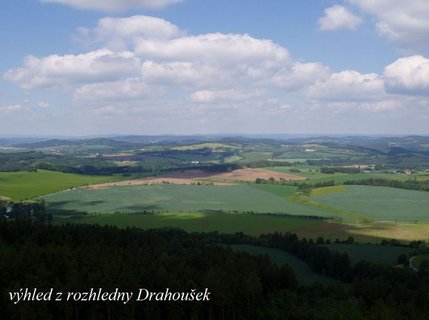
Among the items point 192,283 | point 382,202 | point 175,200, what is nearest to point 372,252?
point 192,283

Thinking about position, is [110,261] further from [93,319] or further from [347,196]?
[347,196]

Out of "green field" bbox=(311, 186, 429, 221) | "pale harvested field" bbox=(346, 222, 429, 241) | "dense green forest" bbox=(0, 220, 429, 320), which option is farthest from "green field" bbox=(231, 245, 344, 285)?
"green field" bbox=(311, 186, 429, 221)

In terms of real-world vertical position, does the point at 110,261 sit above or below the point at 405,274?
above

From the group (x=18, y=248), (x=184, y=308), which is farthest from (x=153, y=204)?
(x=184, y=308)

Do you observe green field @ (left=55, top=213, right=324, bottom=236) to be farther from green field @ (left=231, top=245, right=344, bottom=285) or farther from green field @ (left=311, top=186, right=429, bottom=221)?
green field @ (left=311, top=186, right=429, bottom=221)

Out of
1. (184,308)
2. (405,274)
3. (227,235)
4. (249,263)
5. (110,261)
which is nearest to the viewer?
(184,308)

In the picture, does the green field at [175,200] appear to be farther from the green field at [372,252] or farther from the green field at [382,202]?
the green field at [372,252]

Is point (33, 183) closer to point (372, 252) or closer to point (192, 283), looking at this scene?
point (372, 252)
